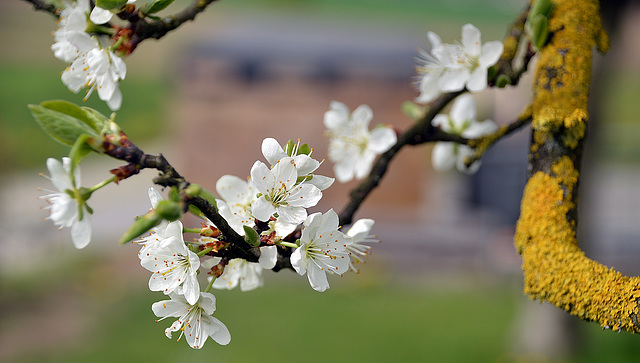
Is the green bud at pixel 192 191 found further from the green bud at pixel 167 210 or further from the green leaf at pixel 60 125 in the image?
the green leaf at pixel 60 125

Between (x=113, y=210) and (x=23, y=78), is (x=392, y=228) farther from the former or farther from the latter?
(x=23, y=78)

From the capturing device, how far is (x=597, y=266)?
79 cm

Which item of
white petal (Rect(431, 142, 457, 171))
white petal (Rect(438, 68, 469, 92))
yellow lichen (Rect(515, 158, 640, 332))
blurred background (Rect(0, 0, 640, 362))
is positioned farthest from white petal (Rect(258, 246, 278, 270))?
blurred background (Rect(0, 0, 640, 362))

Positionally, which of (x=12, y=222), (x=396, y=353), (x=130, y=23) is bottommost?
(x=12, y=222)

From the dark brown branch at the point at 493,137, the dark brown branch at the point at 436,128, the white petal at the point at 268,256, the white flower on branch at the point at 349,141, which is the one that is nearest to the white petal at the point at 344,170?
the white flower on branch at the point at 349,141

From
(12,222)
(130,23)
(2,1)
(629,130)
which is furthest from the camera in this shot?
(2,1)

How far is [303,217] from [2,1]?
63.7 ft

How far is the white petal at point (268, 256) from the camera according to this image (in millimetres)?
769

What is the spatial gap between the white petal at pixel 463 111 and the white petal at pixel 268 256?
64 centimetres

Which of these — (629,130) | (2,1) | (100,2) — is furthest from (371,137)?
(2,1)

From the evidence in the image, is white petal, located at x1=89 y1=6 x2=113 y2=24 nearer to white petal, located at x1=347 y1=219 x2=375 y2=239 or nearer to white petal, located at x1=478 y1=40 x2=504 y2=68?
white petal, located at x1=347 y1=219 x2=375 y2=239

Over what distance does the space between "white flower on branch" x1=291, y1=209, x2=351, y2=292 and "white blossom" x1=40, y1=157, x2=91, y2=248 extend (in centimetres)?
26

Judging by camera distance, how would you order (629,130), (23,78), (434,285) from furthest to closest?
(23,78) < (629,130) < (434,285)

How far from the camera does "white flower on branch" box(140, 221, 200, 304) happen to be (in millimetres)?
709
